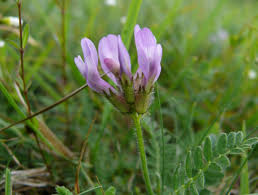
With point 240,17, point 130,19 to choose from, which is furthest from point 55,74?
point 240,17

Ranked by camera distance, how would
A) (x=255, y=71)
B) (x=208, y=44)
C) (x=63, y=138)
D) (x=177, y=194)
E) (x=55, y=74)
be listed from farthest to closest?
(x=208, y=44)
(x=255, y=71)
(x=55, y=74)
(x=63, y=138)
(x=177, y=194)

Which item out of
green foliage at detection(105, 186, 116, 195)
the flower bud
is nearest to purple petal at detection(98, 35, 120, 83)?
the flower bud

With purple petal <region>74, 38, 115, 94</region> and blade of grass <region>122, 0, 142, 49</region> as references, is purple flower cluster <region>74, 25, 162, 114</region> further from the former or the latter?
blade of grass <region>122, 0, 142, 49</region>

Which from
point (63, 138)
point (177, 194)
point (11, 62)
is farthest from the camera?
point (11, 62)

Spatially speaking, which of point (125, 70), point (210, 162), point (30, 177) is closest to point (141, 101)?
point (125, 70)

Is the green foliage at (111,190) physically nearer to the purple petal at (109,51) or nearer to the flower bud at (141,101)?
the flower bud at (141,101)

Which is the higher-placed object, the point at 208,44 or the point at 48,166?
the point at 208,44

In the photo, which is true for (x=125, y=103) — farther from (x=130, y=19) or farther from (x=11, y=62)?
(x=11, y=62)

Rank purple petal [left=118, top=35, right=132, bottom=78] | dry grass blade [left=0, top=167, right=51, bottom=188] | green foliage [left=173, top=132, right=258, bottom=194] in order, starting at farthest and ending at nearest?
dry grass blade [left=0, top=167, right=51, bottom=188] < green foliage [left=173, top=132, right=258, bottom=194] < purple petal [left=118, top=35, right=132, bottom=78]
